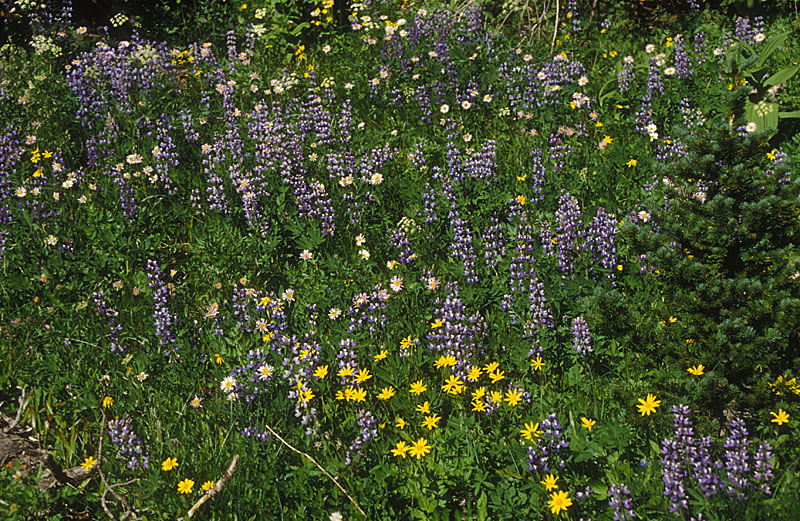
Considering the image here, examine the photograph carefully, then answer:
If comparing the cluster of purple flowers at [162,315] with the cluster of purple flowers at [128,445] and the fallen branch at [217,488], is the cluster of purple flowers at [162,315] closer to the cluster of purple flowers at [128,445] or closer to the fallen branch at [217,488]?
the cluster of purple flowers at [128,445]

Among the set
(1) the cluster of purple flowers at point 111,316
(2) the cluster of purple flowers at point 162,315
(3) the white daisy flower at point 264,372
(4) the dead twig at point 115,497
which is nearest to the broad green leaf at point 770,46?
(3) the white daisy flower at point 264,372

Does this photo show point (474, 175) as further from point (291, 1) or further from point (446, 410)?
point (291, 1)

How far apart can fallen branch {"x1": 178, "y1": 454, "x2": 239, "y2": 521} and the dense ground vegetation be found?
1cm

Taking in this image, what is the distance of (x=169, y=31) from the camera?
24.5 ft

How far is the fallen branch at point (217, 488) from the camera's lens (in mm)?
3017

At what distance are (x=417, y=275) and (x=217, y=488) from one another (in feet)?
5.86

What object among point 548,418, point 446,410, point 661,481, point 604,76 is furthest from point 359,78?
point 661,481

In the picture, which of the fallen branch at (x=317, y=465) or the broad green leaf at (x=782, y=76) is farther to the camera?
the broad green leaf at (x=782, y=76)

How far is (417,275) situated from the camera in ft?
13.9

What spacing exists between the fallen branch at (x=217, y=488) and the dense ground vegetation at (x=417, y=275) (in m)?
0.01

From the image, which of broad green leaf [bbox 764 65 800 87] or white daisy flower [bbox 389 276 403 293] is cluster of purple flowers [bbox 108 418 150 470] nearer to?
white daisy flower [bbox 389 276 403 293]

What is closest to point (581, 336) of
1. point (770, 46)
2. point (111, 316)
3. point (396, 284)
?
point (396, 284)

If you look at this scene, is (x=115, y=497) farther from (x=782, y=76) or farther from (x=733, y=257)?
(x=782, y=76)

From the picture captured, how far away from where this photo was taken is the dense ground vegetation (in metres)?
2.96
